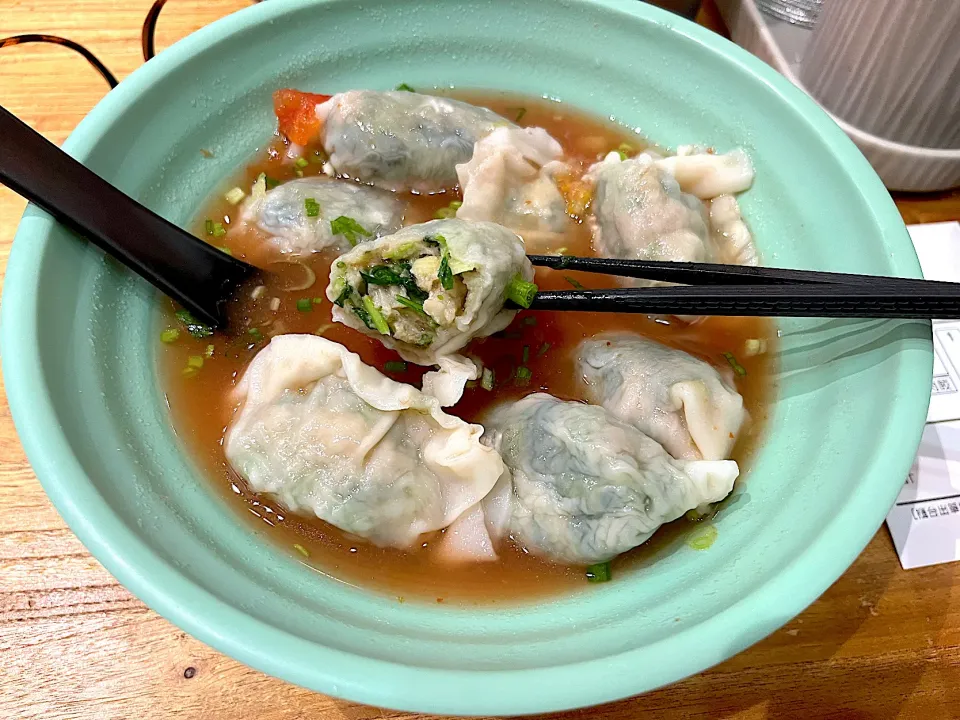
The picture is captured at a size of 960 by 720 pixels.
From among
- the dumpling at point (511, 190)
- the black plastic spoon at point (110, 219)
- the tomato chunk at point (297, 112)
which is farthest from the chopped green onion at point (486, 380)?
the tomato chunk at point (297, 112)

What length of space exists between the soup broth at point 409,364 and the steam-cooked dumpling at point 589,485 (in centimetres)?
7

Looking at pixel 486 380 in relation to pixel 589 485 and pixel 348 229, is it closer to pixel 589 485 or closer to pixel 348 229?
pixel 589 485

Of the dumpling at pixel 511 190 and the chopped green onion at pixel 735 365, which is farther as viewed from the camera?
the dumpling at pixel 511 190

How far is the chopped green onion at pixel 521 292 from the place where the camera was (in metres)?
1.52

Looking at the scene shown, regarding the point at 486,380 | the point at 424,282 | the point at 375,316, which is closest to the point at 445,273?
the point at 424,282

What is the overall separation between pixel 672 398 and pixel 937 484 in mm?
821

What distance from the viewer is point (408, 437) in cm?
154

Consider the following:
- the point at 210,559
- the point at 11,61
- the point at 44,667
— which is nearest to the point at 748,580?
the point at 210,559

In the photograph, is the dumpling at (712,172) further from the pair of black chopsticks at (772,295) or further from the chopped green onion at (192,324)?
the chopped green onion at (192,324)

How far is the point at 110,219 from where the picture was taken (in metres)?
1.48

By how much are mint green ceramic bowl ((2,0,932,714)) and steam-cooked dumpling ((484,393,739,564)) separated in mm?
102

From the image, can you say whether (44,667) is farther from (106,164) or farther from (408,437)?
(106,164)

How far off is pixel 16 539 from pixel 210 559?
66 cm

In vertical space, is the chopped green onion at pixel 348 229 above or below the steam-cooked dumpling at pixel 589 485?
above
